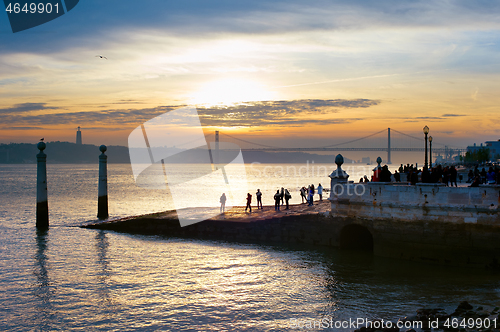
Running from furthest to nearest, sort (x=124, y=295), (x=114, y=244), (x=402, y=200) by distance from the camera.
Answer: (x=114, y=244)
(x=402, y=200)
(x=124, y=295)

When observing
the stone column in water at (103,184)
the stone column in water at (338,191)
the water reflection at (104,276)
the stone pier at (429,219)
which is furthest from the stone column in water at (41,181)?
the stone pier at (429,219)

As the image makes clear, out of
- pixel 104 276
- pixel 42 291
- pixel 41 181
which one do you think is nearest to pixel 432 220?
pixel 104 276

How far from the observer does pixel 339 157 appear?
18.8 meters

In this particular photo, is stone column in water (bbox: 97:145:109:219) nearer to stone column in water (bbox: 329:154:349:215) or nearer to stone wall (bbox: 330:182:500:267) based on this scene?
stone column in water (bbox: 329:154:349:215)

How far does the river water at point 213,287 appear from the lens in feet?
38.9

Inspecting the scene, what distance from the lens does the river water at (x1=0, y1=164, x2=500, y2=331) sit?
1185 cm

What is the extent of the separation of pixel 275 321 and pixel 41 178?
2052cm

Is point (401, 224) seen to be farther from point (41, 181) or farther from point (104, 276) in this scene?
point (41, 181)

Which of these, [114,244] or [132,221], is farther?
[132,221]

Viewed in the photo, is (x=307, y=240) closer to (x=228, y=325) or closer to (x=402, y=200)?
(x=402, y=200)

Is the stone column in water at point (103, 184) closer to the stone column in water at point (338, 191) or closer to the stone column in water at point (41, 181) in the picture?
the stone column in water at point (41, 181)

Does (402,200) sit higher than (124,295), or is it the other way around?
(402,200)

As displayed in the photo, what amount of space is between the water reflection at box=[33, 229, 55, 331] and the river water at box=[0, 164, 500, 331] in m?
0.04

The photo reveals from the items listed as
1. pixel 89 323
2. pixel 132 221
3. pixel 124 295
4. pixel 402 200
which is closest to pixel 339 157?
pixel 402 200
